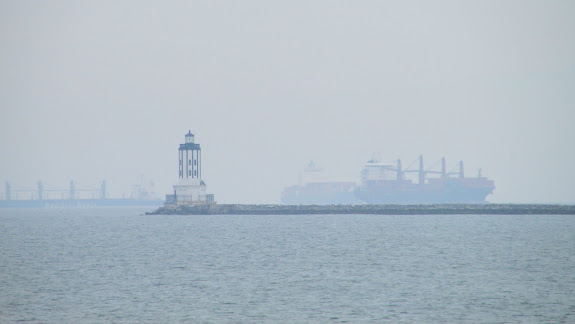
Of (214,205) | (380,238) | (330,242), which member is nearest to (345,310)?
(330,242)

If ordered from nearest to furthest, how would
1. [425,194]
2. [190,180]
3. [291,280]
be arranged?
[291,280] < [190,180] < [425,194]

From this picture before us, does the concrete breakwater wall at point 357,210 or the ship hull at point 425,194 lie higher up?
the ship hull at point 425,194

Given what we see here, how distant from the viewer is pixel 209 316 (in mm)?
26531

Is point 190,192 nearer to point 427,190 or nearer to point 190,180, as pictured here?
point 190,180

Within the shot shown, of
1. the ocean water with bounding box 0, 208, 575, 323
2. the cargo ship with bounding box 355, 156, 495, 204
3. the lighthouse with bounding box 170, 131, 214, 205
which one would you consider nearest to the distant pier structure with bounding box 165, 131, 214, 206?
the lighthouse with bounding box 170, 131, 214, 205

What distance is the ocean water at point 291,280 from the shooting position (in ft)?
88.3

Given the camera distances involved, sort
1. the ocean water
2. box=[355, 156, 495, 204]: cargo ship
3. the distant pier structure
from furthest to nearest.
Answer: box=[355, 156, 495, 204]: cargo ship → the distant pier structure → the ocean water

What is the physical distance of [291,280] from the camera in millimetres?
35281

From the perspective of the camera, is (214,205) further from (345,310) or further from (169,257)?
(345,310)

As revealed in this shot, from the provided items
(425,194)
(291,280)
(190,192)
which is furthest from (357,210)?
(425,194)

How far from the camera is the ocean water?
26906mm

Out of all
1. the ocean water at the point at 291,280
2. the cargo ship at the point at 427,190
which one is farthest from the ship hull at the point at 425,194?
the ocean water at the point at 291,280

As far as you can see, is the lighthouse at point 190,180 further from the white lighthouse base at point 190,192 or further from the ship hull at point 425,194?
the ship hull at point 425,194

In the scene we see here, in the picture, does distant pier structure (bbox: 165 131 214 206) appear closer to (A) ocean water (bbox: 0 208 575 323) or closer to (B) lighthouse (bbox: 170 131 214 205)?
(B) lighthouse (bbox: 170 131 214 205)
